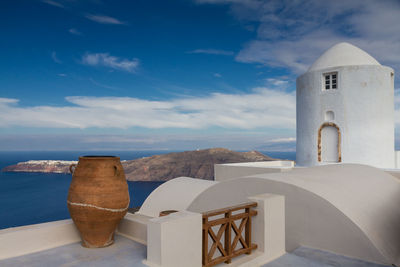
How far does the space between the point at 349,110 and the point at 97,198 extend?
1307cm

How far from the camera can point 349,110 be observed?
1357 centimetres

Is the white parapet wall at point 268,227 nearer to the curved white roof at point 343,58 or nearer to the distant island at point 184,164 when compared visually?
the curved white roof at point 343,58

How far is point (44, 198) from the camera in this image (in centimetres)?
5947

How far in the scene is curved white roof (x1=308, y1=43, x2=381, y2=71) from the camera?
1410cm

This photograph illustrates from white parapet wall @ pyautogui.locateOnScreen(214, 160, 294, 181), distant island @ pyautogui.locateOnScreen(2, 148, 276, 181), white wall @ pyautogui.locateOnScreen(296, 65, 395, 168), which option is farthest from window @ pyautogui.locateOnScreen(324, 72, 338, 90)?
distant island @ pyautogui.locateOnScreen(2, 148, 276, 181)

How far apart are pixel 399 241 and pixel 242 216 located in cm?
398

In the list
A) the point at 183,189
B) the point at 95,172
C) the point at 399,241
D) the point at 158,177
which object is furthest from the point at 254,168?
the point at 158,177

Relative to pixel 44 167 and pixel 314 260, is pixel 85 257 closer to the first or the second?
pixel 314 260

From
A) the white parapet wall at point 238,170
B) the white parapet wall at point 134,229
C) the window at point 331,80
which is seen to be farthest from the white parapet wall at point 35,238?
the window at point 331,80

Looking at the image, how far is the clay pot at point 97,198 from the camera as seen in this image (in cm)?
390

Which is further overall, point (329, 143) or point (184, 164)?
point (184, 164)

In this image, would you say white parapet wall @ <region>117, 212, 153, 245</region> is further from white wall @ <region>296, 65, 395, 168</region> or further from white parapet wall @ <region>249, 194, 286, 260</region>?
white wall @ <region>296, 65, 395, 168</region>

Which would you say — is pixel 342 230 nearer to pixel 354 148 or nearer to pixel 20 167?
pixel 354 148

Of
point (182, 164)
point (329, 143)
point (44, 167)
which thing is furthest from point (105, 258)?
point (44, 167)
